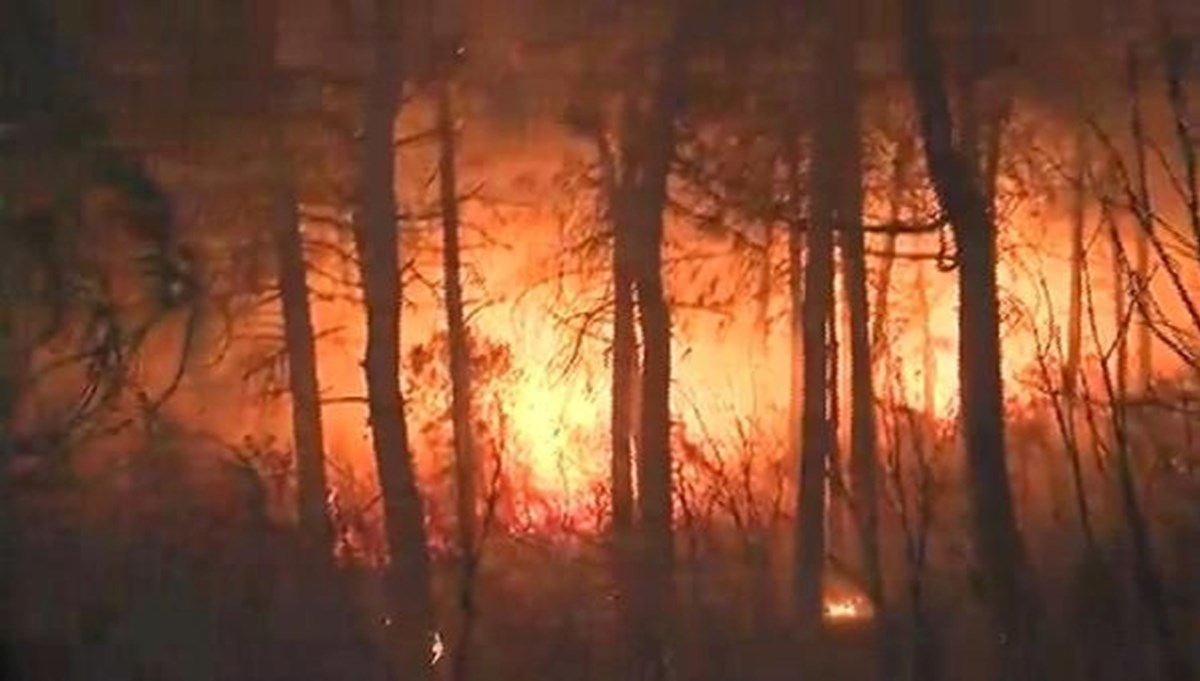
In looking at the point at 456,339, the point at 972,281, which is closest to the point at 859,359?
the point at 972,281

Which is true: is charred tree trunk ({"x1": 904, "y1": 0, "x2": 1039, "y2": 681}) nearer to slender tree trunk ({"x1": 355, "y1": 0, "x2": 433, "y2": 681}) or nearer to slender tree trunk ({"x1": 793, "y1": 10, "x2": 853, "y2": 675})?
slender tree trunk ({"x1": 793, "y1": 10, "x2": 853, "y2": 675})

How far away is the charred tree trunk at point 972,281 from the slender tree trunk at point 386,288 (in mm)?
938

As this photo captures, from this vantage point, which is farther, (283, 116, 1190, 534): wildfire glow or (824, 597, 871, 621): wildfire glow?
A: (824, 597, 871, 621): wildfire glow

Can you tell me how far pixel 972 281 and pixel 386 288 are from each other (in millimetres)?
1052

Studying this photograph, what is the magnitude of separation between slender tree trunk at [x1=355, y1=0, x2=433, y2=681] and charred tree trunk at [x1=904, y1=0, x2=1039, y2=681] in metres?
0.94

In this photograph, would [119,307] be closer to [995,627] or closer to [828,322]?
[828,322]

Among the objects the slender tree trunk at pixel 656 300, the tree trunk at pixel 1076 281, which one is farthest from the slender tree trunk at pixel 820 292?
the tree trunk at pixel 1076 281

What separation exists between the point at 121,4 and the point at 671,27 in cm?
99

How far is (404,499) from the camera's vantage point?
3.43 meters

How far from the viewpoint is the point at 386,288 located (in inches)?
133

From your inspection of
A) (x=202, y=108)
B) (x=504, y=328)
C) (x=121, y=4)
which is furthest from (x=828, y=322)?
(x=121, y=4)

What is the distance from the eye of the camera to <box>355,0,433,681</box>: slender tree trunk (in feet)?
11.1

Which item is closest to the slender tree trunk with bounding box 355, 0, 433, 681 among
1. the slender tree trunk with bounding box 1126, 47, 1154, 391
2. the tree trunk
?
the tree trunk

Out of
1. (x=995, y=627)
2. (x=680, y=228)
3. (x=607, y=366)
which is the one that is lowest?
(x=995, y=627)
